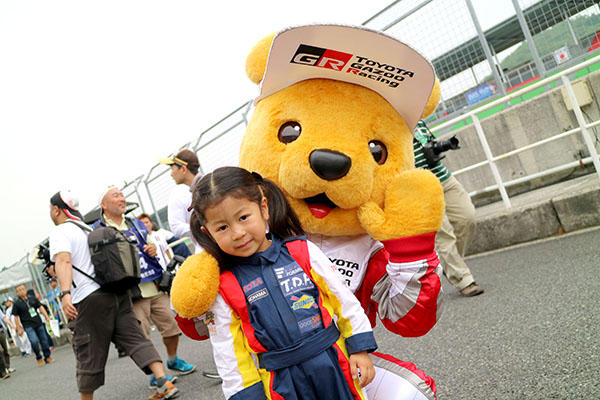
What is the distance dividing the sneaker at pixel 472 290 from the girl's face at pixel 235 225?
2.87 m

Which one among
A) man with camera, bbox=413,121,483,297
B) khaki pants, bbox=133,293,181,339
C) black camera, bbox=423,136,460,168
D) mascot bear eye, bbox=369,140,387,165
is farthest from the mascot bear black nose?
khaki pants, bbox=133,293,181,339

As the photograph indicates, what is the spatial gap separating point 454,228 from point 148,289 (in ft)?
9.31

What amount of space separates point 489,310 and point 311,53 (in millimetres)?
2582

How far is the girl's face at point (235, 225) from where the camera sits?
151cm

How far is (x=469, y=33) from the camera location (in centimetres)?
555

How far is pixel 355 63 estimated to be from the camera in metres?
1.59

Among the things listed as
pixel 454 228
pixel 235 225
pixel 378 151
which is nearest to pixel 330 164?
pixel 378 151

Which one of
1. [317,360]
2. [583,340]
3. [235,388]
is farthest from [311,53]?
[583,340]

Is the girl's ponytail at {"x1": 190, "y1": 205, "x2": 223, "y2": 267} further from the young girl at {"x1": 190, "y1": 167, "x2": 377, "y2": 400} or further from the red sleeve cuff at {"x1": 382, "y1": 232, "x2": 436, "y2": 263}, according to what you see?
the red sleeve cuff at {"x1": 382, "y1": 232, "x2": 436, "y2": 263}

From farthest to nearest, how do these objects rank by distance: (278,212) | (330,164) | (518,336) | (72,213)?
(72,213)
(518,336)
(278,212)
(330,164)

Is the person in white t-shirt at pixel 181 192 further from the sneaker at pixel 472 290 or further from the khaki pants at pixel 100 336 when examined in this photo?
the sneaker at pixel 472 290

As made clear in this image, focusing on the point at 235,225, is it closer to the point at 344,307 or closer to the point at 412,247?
the point at 344,307

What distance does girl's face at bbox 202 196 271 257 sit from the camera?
1508 millimetres

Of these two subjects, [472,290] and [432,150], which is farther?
[472,290]
